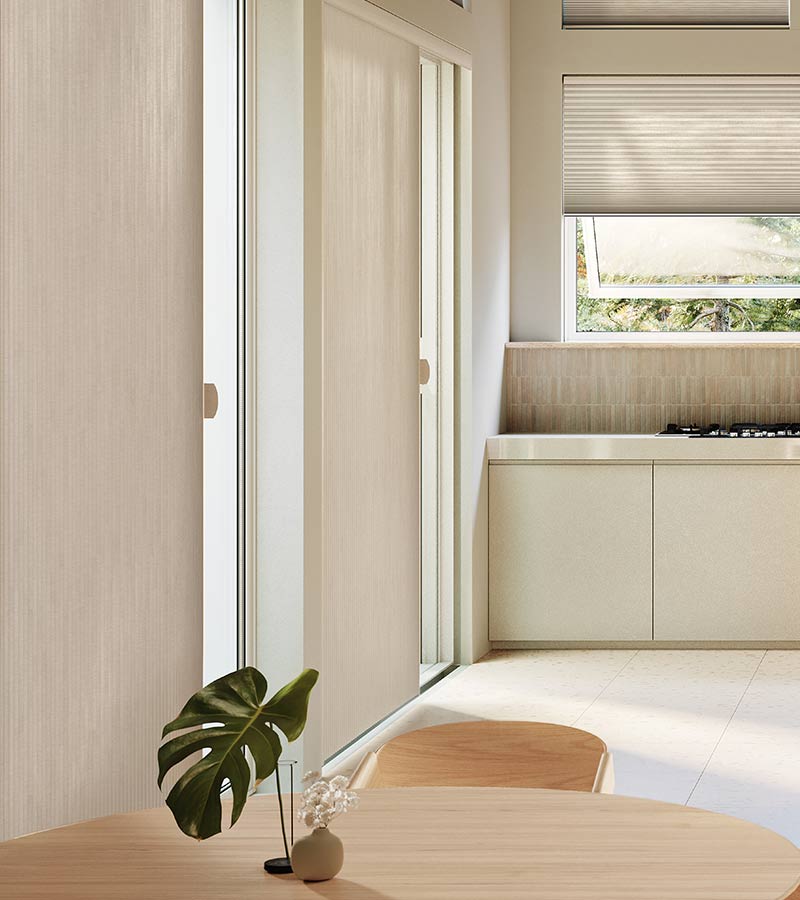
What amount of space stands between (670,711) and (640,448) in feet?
4.67

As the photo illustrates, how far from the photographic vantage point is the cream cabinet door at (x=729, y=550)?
5762 millimetres

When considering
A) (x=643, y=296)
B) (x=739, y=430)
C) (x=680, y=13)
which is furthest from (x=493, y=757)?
(x=680, y=13)

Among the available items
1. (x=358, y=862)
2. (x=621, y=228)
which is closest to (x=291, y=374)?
(x=358, y=862)

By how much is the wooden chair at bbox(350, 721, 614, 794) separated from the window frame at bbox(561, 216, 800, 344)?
4.03 metres

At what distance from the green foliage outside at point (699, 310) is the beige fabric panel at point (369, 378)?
2037 mm

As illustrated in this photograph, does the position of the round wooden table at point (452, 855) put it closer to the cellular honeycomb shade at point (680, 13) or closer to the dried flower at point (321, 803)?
the dried flower at point (321, 803)

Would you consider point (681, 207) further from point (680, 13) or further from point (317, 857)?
point (317, 857)

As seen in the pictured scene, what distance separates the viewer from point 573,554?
5.82 m

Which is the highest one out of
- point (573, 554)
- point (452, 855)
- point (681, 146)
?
point (681, 146)

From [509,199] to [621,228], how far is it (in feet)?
2.03

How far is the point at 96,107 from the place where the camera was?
8.80 feet

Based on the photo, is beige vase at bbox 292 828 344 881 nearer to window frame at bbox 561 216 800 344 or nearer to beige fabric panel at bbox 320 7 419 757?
beige fabric panel at bbox 320 7 419 757

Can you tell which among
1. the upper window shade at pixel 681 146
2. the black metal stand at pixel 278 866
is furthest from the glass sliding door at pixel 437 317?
the black metal stand at pixel 278 866

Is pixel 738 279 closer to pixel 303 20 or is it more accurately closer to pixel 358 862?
pixel 303 20
